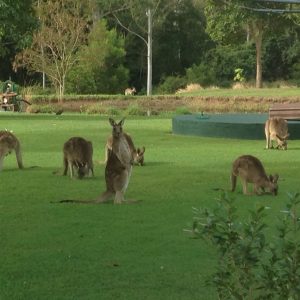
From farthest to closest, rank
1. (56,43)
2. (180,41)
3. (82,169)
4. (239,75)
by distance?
(180,41) < (239,75) < (56,43) < (82,169)

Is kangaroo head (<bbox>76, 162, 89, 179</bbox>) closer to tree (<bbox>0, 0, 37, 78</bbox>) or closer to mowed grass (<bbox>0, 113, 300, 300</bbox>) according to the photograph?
mowed grass (<bbox>0, 113, 300, 300</bbox>)

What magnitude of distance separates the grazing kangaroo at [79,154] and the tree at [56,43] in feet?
132

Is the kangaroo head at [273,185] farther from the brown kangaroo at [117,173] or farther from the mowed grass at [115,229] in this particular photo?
the brown kangaroo at [117,173]

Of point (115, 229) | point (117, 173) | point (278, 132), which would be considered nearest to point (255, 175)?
point (117, 173)

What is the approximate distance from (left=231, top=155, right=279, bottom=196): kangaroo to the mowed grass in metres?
0.19

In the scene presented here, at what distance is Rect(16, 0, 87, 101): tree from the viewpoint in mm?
53562

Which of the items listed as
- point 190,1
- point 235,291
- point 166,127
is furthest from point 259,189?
point 190,1

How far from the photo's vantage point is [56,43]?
2115 inches

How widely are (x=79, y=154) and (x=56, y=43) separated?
41411 mm

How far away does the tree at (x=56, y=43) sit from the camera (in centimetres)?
5356

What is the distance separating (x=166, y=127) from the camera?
28.3 m

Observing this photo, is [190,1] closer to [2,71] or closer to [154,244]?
[2,71]

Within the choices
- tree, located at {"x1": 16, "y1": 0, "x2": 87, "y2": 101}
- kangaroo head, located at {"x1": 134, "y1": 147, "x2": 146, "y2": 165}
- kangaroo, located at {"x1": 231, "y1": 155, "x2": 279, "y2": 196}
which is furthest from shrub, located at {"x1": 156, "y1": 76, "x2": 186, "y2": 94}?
kangaroo, located at {"x1": 231, "y1": 155, "x2": 279, "y2": 196}

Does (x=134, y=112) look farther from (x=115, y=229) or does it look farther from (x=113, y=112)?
(x=115, y=229)
